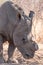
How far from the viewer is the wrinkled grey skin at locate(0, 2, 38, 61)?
6.23 meters

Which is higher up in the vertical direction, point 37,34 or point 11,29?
point 11,29

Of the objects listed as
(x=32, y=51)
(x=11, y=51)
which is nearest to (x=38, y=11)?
(x=11, y=51)

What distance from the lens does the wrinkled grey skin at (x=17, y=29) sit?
6234 millimetres

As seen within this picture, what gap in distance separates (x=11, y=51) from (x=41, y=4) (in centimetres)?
498

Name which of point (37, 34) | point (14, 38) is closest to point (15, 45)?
point (14, 38)

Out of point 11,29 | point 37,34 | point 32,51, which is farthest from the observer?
point 37,34

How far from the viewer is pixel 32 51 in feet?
20.1

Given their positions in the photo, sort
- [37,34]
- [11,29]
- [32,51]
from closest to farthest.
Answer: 1. [32,51]
2. [11,29]
3. [37,34]

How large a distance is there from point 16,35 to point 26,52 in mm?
410

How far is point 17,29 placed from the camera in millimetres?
6414

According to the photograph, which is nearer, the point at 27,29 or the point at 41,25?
the point at 27,29

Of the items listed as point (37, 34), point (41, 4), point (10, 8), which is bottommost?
point (37, 34)

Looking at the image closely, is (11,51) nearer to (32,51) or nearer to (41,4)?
(32,51)

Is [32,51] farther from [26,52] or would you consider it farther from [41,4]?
[41,4]
